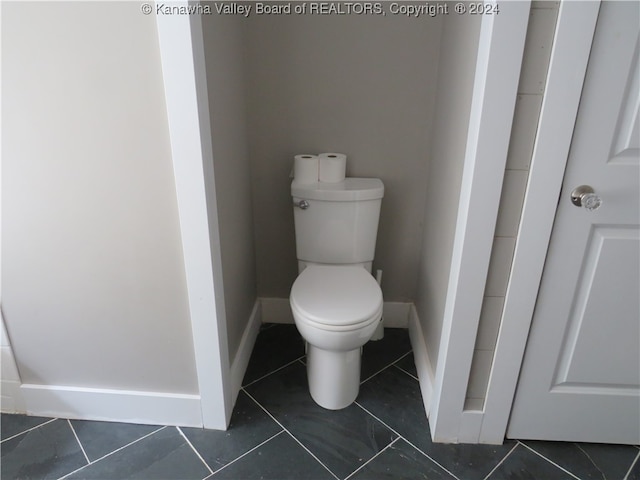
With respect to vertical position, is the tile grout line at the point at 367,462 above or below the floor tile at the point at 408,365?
below

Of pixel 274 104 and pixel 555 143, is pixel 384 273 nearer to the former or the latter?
pixel 274 104

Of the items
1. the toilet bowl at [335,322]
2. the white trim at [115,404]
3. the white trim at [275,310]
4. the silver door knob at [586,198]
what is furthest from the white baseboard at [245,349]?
the silver door knob at [586,198]

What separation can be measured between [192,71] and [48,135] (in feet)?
1.55

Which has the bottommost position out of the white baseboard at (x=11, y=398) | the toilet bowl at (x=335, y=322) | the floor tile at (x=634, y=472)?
the floor tile at (x=634, y=472)

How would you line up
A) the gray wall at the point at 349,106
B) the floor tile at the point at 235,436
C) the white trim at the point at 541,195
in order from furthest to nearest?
1. the gray wall at the point at 349,106
2. the floor tile at the point at 235,436
3. the white trim at the point at 541,195

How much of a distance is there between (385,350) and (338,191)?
2.58ft

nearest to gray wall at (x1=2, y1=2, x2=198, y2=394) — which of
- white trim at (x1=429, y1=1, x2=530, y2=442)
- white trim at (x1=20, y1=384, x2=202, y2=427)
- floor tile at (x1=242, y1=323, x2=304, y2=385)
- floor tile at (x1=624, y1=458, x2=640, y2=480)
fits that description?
white trim at (x1=20, y1=384, x2=202, y2=427)

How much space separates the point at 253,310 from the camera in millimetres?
1917

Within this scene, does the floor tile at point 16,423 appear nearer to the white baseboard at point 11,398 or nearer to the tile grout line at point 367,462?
the white baseboard at point 11,398

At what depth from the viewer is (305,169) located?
167 cm

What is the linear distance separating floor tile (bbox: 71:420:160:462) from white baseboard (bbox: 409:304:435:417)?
3.23 feet

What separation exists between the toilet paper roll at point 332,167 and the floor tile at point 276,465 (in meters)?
1.01

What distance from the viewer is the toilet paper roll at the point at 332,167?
1.66m

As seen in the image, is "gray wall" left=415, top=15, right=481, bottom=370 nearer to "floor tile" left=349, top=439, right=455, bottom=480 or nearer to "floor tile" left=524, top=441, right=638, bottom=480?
"floor tile" left=349, top=439, right=455, bottom=480
